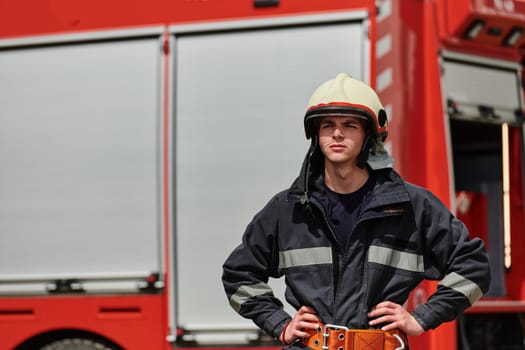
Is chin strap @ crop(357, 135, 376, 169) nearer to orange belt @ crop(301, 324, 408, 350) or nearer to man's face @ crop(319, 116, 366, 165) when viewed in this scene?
man's face @ crop(319, 116, 366, 165)

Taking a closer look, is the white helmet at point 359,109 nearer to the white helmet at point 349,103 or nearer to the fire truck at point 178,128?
the white helmet at point 349,103

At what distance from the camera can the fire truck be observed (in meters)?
4.74

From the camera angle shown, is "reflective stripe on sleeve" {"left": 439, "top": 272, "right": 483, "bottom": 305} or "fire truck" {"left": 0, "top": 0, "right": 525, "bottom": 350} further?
"fire truck" {"left": 0, "top": 0, "right": 525, "bottom": 350}

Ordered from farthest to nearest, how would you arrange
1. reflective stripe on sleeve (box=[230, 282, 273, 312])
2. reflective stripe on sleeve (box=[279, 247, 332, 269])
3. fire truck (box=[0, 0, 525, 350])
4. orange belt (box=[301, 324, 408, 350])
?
fire truck (box=[0, 0, 525, 350])
reflective stripe on sleeve (box=[230, 282, 273, 312])
reflective stripe on sleeve (box=[279, 247, 332, 269])
orange belt (box=[301, 324, 408, 350])

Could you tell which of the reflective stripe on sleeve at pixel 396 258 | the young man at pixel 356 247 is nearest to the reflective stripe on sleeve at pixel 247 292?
the young man at pixel 356 247

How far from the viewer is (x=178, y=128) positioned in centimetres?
492

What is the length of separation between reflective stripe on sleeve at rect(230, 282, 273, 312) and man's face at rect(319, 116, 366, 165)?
19.4 inches

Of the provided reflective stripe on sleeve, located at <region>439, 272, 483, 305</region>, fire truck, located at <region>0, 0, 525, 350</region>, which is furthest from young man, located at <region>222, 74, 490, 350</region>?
fire truck, located at <region>0, 0, 525, 350</region>

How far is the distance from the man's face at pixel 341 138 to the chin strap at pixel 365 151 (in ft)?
0.04

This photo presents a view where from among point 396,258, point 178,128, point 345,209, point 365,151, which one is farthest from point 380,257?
point 178,128

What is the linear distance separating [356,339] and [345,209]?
426 millimetres

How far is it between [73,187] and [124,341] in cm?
92

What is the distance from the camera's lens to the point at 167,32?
498 centimetres

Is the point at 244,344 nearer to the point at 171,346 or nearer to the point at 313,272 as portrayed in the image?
the point at 171,346
